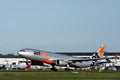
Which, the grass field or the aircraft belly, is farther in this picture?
the aircraft belly

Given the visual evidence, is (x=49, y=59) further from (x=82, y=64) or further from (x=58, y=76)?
(x=58, y=76)

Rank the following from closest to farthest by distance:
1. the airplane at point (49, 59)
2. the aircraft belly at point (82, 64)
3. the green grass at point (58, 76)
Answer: the green grass at point (58, 76) < the airplane at point (49, 59) < the aircraft belly at point (82, 64)

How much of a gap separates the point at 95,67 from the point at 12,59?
65.7m

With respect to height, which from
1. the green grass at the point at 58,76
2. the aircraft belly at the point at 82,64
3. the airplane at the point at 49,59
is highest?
the airplane at the point at 49,59

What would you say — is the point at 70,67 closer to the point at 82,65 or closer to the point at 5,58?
the point at 82,65

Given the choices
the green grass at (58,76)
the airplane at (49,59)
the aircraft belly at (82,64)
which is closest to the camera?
the green grass at (58,76)

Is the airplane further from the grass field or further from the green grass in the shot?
the green grass

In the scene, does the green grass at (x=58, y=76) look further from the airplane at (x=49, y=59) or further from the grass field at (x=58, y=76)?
the airplane at (x=49, y=59)

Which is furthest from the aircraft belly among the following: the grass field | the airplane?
the grass field

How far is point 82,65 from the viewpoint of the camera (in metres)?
116

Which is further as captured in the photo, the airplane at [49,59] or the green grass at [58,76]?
the airplane at [49,59]

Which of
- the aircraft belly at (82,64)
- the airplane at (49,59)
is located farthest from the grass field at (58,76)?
the aircraft belly at (82,64)

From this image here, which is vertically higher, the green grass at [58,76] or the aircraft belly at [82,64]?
the aircraft belly at [82,64]

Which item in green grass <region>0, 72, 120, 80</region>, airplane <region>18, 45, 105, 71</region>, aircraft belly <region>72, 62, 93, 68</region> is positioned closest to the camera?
green grass <region>0, 72, 120, 80</region>
